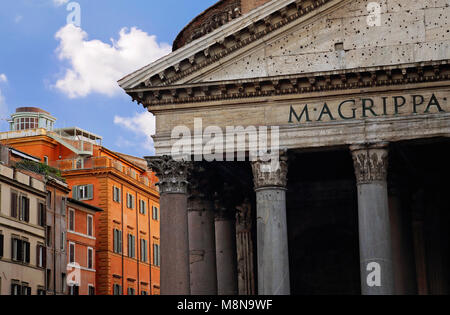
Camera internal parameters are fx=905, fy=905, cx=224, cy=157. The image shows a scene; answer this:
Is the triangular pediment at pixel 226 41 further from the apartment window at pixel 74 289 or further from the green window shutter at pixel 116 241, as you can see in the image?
the green window shutter at pixel 116 241

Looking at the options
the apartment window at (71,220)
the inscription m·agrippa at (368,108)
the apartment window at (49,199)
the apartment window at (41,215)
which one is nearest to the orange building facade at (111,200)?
the apartment window at (71,220)

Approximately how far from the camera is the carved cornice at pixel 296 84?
24250 mm

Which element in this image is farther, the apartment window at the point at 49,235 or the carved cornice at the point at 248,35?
the apartment window at the point at 49,235

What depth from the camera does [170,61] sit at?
25.4m

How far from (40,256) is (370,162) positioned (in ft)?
91.4

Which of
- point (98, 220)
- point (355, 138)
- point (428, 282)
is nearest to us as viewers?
point (355, 138)

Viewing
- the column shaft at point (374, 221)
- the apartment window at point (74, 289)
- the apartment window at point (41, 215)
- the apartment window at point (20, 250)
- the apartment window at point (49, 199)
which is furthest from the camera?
the apartment window at point (74, 289)

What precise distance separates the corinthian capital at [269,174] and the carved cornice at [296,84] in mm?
1955

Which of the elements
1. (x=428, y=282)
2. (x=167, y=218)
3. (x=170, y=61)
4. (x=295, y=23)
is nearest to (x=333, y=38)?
(x=295, y=23)

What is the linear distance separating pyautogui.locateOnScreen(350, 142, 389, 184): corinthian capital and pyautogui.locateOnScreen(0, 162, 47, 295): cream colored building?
23.4m

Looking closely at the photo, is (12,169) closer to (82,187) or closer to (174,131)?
(82,187)

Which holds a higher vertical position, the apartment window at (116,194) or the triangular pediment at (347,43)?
the apartment window at (116,194)

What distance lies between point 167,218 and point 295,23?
6.56m

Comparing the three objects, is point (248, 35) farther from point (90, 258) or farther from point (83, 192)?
point (83, 192)
